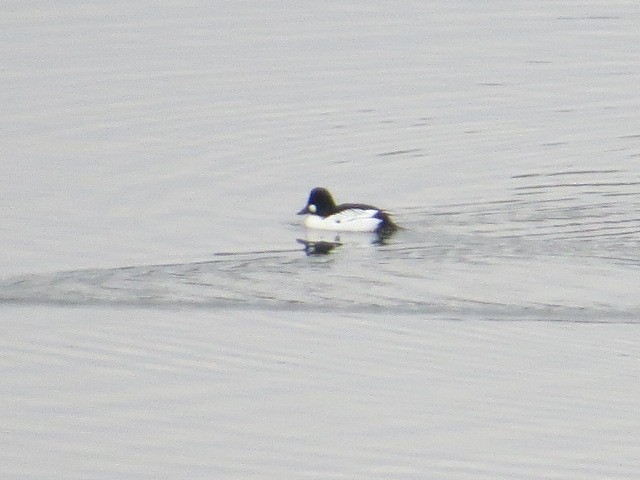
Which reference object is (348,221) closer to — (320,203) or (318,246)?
(320,203)

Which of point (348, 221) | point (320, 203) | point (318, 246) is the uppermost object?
point (320, 203)

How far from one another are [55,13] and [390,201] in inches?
512

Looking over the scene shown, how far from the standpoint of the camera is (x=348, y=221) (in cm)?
2048

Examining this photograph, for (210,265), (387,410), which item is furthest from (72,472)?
(210,265)

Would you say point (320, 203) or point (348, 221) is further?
point (320, 203)

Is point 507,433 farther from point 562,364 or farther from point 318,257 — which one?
point 318,257

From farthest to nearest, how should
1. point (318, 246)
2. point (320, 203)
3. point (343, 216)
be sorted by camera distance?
point (320, 203), point (343, 216), point (318, 246)

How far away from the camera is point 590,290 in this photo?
17.3 m

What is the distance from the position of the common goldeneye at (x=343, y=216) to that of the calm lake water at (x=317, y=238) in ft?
0.76

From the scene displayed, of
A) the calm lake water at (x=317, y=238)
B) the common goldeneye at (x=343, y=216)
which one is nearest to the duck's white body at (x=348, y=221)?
the common goldeneye at (x=343, y=216)

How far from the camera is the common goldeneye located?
20000 mm

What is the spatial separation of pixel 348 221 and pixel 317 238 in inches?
16.1

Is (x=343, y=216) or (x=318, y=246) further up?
(x=343, y=216)

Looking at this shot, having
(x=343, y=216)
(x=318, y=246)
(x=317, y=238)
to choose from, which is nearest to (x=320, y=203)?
(x=343, y=216)
